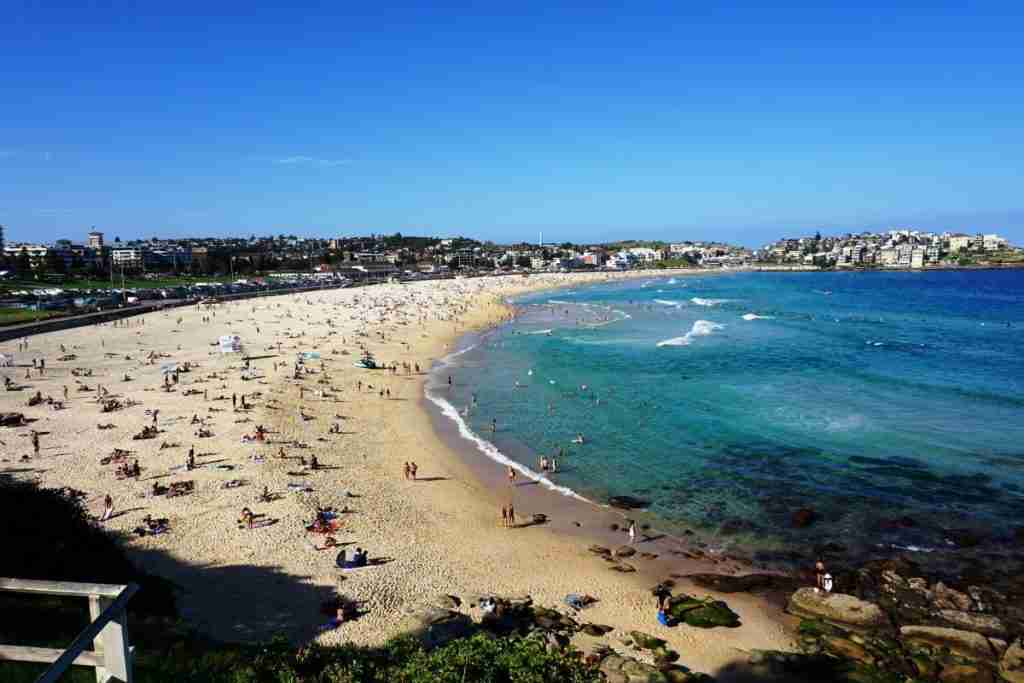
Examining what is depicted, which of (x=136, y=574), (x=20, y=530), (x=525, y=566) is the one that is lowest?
(x=525, y=566)

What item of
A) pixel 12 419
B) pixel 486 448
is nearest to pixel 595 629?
pixel 486 448

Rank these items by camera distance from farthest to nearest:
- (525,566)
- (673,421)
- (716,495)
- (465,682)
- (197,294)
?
(197,294) → (673,421) → (716,495) → (525,566) → (465,682)

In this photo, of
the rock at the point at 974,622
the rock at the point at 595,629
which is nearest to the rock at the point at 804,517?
the rock at the point at 974,622

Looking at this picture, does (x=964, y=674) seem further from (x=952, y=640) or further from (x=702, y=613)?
(x=702, y=613)

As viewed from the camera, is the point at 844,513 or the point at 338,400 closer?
the point at 844,513

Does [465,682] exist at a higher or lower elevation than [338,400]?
higher

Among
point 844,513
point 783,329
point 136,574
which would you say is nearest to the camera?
point 136,574

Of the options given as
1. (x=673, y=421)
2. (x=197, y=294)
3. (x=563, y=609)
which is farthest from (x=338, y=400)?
(x=197, y=294)

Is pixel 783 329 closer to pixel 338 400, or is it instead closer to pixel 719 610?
pixel 338 400
